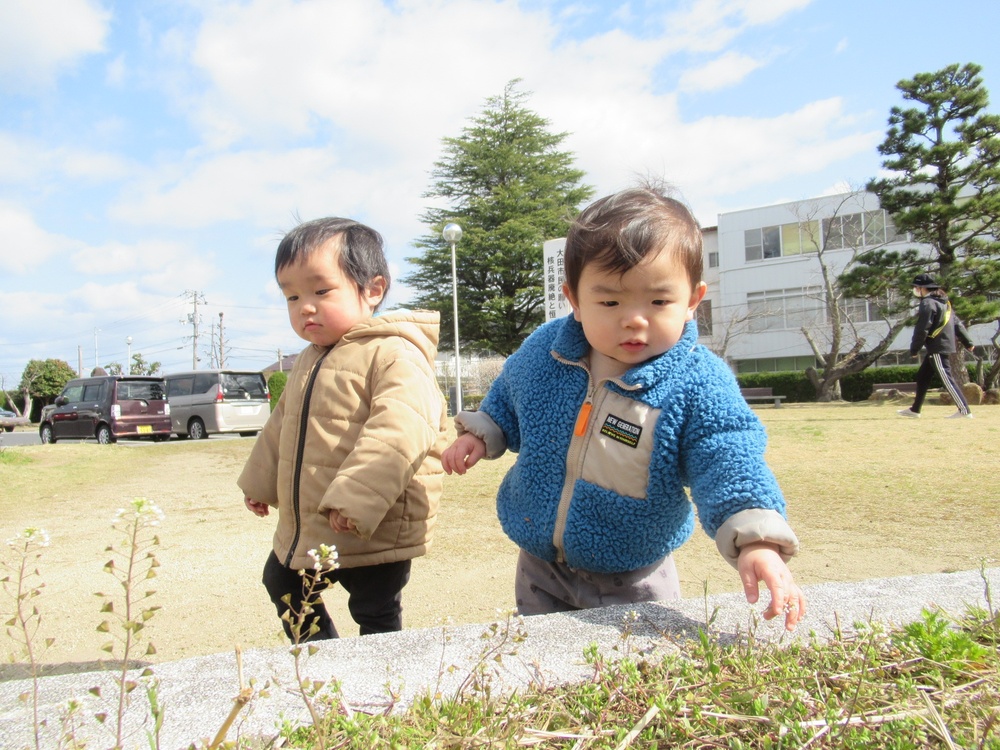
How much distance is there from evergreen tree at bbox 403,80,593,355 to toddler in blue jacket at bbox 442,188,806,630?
92.4 ft

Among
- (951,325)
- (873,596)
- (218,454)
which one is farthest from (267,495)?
(951,325)

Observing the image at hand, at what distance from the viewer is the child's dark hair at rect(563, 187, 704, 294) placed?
1.71 m

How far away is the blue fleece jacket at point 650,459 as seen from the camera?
1.60 m

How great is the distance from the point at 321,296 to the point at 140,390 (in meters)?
Answer: 16.5

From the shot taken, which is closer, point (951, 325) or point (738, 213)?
point (951, 325)

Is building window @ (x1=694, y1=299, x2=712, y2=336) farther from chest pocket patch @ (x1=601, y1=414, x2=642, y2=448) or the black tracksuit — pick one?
chest pocket patch @ (x1=601, y1=414, x2=642, y2=448)

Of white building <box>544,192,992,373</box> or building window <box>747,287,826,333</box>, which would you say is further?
building window <box>747,287,826,333</box>

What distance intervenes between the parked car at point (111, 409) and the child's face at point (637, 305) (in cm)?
1707

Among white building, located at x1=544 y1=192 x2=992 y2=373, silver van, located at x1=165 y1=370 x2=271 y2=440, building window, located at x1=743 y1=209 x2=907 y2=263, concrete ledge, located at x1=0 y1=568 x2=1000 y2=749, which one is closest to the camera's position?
concrete ledge, located at x1=0 y1=568 x2=1000 y2=749

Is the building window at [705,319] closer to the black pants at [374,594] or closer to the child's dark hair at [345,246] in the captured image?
the child's dark hair at [345,246]

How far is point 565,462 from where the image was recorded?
74.9 inches

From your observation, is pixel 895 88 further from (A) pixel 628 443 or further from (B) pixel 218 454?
(A) pixel 628 443

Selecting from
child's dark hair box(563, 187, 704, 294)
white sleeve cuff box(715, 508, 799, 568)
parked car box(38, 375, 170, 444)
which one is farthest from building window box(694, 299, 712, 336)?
white sleeve cuff box(715, 508, 799, 568)

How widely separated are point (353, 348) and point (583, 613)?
1.23 metres
